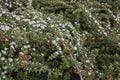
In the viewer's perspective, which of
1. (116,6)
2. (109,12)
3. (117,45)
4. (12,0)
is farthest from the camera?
(116,6)

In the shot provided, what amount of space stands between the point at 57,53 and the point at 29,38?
411 mm

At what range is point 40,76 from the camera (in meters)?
3.20

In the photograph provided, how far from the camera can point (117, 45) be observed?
148 inches

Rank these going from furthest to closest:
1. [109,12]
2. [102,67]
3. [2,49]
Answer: [109,12] → [102,67] → [2,49]

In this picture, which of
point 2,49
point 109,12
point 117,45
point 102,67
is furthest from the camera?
point 109,12

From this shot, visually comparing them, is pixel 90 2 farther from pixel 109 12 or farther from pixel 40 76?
pixel 40 76

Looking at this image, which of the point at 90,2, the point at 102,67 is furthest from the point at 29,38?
the point at 90,2

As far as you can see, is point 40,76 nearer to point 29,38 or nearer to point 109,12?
point 29,38

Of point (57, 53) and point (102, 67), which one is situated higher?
point (57, 53)

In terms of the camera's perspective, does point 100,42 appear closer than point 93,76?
No

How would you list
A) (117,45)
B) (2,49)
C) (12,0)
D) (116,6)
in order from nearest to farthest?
(2,49)
(117,45)
(12,0)
(116,6)

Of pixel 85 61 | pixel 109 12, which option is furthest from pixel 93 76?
pixel 109 12

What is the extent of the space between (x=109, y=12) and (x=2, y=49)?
203 cm

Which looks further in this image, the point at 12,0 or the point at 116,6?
the point at 116,6
